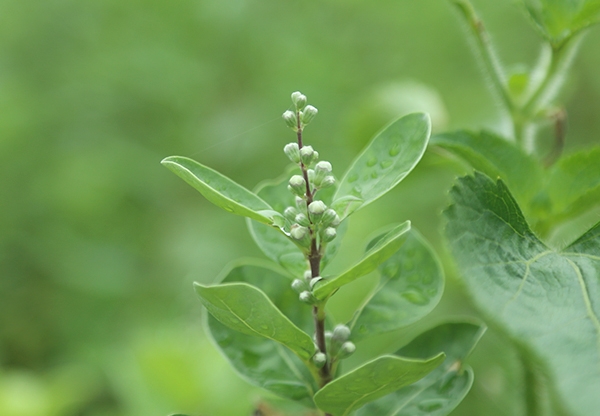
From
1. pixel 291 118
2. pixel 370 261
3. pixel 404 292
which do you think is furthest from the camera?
pixel 404 292

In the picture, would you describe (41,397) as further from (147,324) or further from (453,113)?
(453,113)

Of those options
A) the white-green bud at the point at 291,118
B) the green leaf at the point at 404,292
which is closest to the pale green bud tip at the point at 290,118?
the white-green bud at the point at 291,118

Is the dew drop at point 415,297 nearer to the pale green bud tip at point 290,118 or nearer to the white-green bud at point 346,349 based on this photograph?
the white-green bud at point 346,349

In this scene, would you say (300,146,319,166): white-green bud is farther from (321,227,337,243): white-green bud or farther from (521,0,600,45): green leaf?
(521,0,600,45): green leaf

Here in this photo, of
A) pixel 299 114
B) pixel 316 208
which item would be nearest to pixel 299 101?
pixel 299 114

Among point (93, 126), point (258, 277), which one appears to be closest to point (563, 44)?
point (258, 277)

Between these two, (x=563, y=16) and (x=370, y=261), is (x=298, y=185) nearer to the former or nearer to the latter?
(x=370, y=261)
